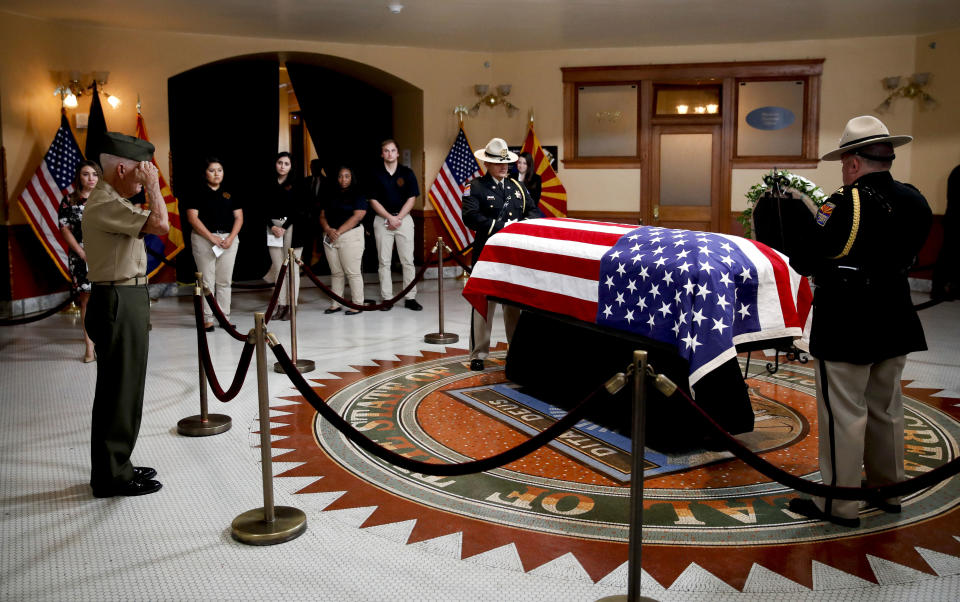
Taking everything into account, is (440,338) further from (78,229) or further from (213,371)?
(78,229)

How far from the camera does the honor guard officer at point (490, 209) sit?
5.68 metres

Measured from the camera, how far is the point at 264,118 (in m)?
10.9

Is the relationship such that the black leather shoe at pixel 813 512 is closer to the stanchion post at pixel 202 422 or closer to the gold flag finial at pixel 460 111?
the stanchion post at pixel 202 422

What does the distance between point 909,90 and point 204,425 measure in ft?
30.0

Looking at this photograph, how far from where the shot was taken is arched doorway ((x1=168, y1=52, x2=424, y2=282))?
10523 millimetres

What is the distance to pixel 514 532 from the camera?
3.12 m

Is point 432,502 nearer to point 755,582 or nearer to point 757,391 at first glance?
point 755,582

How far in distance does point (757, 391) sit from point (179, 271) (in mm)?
7748

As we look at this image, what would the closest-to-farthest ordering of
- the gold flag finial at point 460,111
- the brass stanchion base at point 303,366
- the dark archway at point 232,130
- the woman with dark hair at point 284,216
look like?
the brass stanchion base at point 303,366 < the woman with dark hair at point 284,216 < the dark archway at point 232,130 < the gold flag finial at point 460,111

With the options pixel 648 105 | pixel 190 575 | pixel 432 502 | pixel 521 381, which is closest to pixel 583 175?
pixel 648 105

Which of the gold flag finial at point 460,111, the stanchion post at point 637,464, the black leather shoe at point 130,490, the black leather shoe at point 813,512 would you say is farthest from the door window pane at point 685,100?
the stanchion post at point 637,464

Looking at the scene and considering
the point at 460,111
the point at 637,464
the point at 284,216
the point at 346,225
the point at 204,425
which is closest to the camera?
the point at 637,464

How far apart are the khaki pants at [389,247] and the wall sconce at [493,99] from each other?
3.05 m

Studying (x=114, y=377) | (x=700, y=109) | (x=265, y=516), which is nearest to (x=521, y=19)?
(x=700, y=109)
